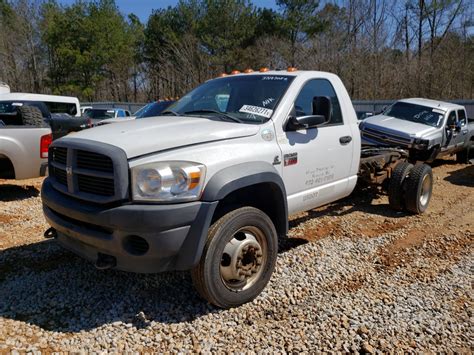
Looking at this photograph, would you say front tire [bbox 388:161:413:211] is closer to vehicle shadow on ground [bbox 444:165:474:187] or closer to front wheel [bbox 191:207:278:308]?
front wheel [bbox 191:207:278:308]

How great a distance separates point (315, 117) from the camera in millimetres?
3955

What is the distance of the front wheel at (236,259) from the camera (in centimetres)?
312

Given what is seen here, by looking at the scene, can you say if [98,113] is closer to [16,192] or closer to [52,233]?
[16,192]

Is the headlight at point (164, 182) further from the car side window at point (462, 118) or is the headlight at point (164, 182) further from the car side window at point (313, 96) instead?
the car side window at point (462, 118)

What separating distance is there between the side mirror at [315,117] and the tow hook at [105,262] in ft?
6.39

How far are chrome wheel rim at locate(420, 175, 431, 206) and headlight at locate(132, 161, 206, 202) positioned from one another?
4762 millimetres

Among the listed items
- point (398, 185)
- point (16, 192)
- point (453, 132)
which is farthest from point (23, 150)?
point (453, 132)

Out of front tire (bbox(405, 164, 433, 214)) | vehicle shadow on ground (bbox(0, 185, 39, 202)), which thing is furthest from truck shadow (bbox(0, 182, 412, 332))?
front tire (bbox(405, 164, 433, 214))

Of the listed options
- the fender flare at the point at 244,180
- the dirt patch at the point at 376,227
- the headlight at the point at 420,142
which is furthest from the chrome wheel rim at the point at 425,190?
the headlight at the point at 420,142

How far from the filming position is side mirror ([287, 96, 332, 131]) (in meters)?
3.86

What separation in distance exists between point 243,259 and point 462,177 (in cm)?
873

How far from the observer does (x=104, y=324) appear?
125 inches

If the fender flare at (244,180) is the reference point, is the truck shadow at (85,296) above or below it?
below

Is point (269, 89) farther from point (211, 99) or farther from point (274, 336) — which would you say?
point (274, 336)
